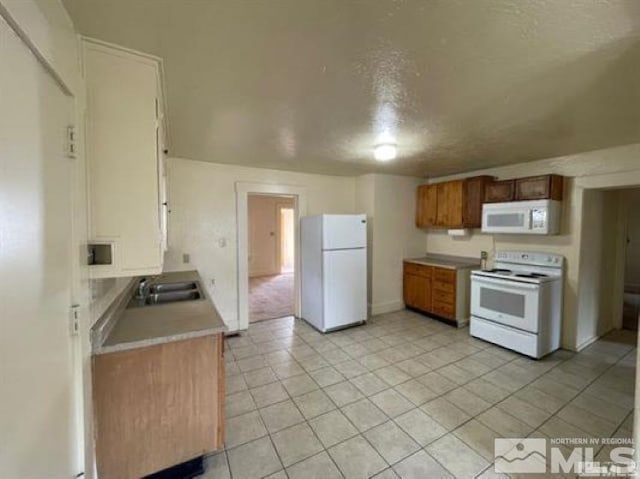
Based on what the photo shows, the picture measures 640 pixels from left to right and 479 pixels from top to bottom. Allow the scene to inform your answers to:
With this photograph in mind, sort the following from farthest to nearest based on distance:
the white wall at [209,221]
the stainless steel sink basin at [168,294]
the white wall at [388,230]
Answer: the white wall at [388,230], the white wall at [209,221], the stainless steel sink basin at [168,294]

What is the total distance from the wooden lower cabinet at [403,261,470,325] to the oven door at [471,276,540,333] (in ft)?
1.23

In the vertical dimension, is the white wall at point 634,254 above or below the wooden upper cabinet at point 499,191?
below

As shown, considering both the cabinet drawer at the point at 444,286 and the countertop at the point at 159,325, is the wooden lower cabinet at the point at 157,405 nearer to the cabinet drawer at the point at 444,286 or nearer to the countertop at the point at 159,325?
the countertop at the point at 159,325

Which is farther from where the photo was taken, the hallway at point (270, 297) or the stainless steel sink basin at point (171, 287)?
the hallway at point (270, 297)

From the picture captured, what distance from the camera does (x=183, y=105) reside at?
6.58 feet

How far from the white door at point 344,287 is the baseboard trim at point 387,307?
48 cm

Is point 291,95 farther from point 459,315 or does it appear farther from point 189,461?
point 459,315

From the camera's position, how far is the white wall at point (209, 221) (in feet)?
11.5

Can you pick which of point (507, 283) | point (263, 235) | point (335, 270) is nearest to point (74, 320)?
point (335, 270)

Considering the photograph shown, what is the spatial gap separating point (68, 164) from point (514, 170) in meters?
4.53

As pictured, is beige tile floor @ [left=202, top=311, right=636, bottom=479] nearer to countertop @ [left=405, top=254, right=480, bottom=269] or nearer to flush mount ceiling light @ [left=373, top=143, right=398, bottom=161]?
countertop @ [left=405, top=254, right=480, bottom=269]

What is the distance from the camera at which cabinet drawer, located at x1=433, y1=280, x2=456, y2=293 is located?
13.2ft

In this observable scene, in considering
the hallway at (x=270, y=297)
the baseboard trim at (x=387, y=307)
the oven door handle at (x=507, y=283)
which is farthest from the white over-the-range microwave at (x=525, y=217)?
the hallway at (x=270, y=297)

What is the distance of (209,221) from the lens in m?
3.71
